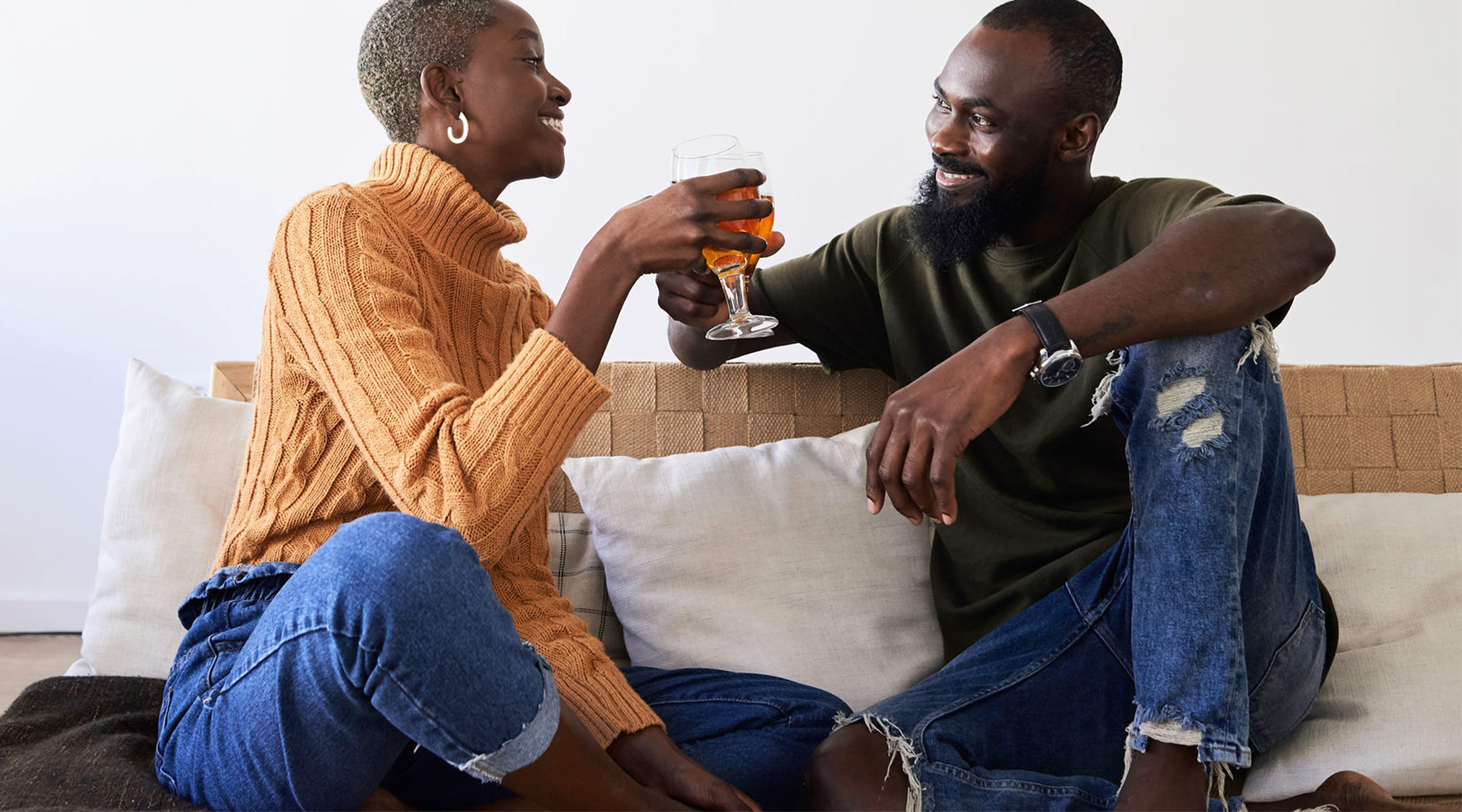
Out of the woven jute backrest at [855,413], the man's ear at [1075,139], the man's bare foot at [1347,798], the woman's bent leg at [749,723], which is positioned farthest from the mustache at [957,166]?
the man's bare foot at [1347,798]

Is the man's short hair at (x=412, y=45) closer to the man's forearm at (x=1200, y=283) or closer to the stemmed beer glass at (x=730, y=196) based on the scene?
the stemmed beer glass at (x=730, y=196)

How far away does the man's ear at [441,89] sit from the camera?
1.28 m

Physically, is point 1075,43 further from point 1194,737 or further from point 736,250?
point 1194,737

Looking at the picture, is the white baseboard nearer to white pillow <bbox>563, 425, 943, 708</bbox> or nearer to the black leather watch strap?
white pillow <bbox>563, 425, 943, 708</bbox>

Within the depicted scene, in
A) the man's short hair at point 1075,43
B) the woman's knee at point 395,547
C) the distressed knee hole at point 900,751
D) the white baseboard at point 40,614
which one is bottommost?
the white baseboard at point 40,614

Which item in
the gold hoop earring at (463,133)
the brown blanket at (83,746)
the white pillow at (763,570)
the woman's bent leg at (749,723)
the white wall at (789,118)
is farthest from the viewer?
the white wall at (789,118)

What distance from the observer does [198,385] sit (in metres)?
2.67

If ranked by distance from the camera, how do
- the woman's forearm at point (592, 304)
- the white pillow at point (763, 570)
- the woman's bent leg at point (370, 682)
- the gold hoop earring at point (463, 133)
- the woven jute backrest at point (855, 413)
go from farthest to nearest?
the woven jute backrest at point (855, 413), the white pillow at point (763, 570), the gold hoop earring at point (463, 133), the woman's forearm at point (592, 304), the woman's bent leg at point (370, 682)

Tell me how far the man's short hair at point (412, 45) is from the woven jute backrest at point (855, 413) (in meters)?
0.49

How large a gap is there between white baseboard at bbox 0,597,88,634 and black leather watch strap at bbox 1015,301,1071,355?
2503 millimetres

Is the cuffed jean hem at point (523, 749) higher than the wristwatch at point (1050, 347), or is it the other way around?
the wristwatch at point (1050, 347)

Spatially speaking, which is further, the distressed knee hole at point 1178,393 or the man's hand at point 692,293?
the man's hand at point 692,293

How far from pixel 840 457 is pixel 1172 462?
57 centimetres

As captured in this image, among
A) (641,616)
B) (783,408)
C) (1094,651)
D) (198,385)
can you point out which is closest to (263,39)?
(198,385)
